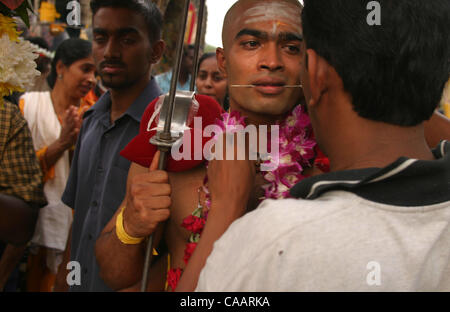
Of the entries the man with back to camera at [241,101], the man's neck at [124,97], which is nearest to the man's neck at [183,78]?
the man's neck at [124,97]

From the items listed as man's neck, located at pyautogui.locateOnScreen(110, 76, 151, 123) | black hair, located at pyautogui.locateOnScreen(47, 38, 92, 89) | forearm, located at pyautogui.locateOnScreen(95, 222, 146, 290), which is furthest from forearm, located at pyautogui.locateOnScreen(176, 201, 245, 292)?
black hair, located at pyautogui.locateOnScreen(47, 38, 92, 89)

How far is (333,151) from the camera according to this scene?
4.49ft

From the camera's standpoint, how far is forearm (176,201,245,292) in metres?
1.35

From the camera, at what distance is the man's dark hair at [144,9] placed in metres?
3.21

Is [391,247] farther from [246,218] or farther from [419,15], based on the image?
[419,15]

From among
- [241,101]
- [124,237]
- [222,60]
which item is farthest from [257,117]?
[124,237]

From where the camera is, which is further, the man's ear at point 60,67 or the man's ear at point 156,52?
the man's ear at point 60,67

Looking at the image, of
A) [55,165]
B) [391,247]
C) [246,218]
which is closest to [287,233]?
[246,218]

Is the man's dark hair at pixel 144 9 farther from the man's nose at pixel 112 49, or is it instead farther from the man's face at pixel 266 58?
the man's face at pixel 266 58

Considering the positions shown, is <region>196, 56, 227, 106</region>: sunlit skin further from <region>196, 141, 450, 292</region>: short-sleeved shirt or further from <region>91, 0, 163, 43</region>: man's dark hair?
<region>196, 141, 450, 292</region>: short-sleeved shirt

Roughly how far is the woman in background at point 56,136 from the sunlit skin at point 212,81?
1246mm

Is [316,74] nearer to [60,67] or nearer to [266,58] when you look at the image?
[266,58]

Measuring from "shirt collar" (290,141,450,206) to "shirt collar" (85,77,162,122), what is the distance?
6.83 feet

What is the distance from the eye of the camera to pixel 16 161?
111 inches
